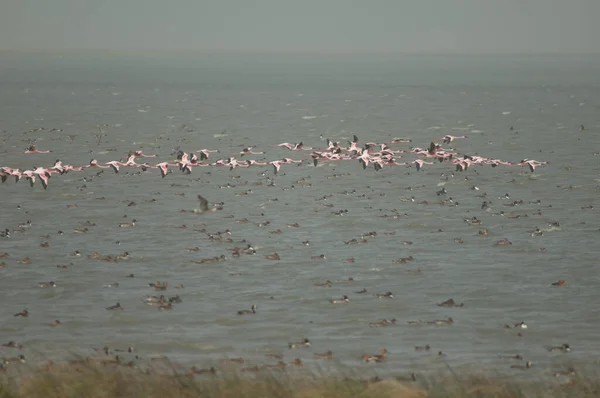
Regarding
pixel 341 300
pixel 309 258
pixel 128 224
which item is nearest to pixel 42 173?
pixel 128 224

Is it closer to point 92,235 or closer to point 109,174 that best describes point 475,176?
point 109,174

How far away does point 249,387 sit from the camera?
20656mm

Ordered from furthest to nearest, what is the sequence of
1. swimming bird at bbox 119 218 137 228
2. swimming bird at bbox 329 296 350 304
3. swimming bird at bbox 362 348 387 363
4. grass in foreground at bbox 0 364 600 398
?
swimming bird at bbox 119 218 137 228 < swimming bird at bbox 329 296 350 304 < swimming bird at bbox 362 348 387 363 < grass in foreground at bbox 0 364 600 398

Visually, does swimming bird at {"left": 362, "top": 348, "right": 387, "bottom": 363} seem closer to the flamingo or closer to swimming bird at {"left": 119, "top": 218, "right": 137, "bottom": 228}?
the flamingo

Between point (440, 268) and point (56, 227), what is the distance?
48.7ft

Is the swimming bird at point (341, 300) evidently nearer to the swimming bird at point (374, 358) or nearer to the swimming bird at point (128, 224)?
the swimming bird at point (374, 358)

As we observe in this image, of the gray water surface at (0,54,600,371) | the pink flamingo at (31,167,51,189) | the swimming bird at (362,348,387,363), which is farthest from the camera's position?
the pink flamingo at (31,167,51,189)

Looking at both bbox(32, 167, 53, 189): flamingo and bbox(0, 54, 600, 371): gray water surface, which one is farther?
bbox(32, 167, 53, 189): flamingo

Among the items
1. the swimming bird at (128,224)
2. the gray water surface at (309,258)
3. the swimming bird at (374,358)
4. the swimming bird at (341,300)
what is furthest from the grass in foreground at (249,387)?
the swimming bird at (128,224)

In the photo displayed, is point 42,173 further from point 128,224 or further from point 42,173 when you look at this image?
point 128,224

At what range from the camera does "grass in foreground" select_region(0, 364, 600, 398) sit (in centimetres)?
2031

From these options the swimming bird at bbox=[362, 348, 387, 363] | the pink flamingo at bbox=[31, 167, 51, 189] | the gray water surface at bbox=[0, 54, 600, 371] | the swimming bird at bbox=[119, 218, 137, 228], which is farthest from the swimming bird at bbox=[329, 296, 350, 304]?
the swimming bird at bbox=[119, 218, 137, 228]

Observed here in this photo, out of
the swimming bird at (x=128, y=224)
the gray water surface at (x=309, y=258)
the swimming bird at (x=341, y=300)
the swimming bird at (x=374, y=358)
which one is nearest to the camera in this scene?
the swimming bird at (x=374, y=358)

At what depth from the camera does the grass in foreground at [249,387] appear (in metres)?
20.3
